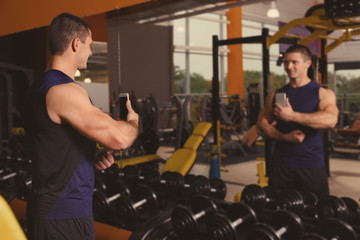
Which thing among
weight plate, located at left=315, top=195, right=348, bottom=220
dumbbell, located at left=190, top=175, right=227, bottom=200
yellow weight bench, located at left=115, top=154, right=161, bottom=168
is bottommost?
yellow weight bench, located at left=115, top=154, right=161, bottom=168

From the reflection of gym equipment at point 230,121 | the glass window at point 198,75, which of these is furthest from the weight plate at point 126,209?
the glass window at point 198,75

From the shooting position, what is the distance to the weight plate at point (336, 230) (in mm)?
1718

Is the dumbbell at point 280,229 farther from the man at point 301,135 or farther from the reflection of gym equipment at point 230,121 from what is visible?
the reflection of gym equipment at point 230,121

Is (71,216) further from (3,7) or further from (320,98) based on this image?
(3,7)

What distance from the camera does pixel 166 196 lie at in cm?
292

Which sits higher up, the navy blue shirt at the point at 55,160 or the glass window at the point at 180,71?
the glass window at the point at 180,71

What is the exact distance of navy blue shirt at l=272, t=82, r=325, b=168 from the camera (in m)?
2.08

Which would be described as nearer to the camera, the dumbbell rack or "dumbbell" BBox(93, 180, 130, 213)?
the dumbbell rack

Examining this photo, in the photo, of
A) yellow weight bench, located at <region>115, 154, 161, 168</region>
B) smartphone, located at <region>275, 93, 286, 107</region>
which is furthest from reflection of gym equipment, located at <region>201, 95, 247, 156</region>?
smartphone, located at <region>275, 93, 286, 107</region>

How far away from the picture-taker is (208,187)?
9.29 ft

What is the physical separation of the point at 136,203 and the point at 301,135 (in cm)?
120

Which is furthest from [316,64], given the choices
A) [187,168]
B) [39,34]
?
[39,34]

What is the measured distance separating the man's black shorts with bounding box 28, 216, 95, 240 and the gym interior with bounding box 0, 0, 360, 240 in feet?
1.30

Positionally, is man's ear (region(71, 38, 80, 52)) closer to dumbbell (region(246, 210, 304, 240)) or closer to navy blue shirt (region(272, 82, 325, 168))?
dumbbell (region(246, 210, 304, 240))
